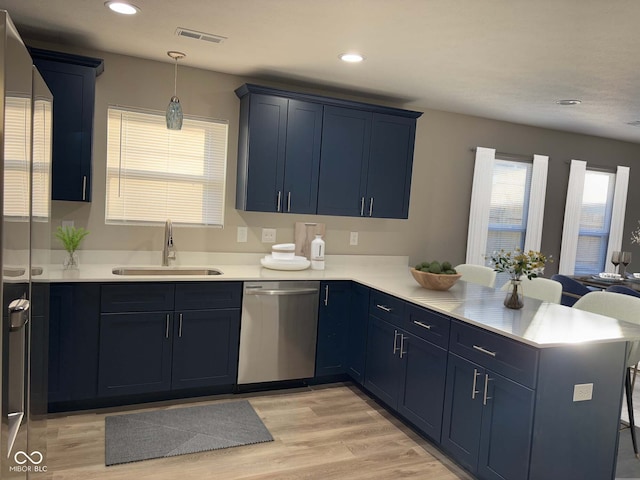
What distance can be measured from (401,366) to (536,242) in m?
2.85

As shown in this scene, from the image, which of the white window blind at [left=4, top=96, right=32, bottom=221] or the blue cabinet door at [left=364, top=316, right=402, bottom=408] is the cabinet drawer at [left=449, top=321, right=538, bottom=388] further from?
the white window blind at [left=4, top=96, right=32, bottom=221]

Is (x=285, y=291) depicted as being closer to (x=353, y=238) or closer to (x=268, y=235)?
(x=268, y=235)

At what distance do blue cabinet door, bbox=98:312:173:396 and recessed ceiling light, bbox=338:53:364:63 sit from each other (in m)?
2.05

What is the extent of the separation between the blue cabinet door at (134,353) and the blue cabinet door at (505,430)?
2.06 metres

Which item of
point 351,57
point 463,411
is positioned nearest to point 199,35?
point 351,57

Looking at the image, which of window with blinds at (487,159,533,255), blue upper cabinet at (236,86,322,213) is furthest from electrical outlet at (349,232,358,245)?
window with blinds at (487,159,533,255)

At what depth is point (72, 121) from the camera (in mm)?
3354

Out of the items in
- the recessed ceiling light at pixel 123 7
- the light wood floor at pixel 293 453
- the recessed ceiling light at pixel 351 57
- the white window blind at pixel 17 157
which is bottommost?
the light wood floor at pixel 293 453

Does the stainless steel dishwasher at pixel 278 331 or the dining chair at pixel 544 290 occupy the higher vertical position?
the dining chair at pixel 544 290

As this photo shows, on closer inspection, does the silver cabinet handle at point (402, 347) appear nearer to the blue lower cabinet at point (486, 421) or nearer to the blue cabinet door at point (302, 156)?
the blue lower cabinet at point (486, 421)

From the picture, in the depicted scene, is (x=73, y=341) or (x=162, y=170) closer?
(x=73, y=341)

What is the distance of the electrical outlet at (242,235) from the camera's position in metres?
4.21

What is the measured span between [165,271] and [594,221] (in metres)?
4.83

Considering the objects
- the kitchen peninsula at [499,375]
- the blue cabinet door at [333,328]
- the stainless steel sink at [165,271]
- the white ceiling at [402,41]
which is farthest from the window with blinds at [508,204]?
the stainless steel sink at [165,271]
